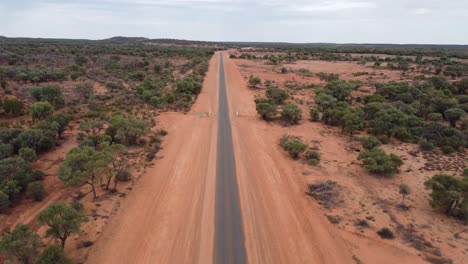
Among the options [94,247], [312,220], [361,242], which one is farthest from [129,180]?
[361,242]

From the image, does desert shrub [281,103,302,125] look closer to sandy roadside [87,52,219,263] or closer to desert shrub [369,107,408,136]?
desert shrub [369,107,408,136]

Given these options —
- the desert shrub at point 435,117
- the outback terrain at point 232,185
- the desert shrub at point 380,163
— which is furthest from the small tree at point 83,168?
the desert shrub at point 435,117

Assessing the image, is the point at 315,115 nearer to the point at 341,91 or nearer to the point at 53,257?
the point at 341,91

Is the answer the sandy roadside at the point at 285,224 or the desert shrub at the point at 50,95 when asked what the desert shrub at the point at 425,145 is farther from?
→ the desert shrub at the point at 50,95

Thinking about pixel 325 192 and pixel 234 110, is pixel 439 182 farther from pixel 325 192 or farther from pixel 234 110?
pixel 234 110

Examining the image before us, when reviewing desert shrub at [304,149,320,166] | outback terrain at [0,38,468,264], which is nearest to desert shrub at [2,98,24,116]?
outback terrain at [0,38,468,264]
